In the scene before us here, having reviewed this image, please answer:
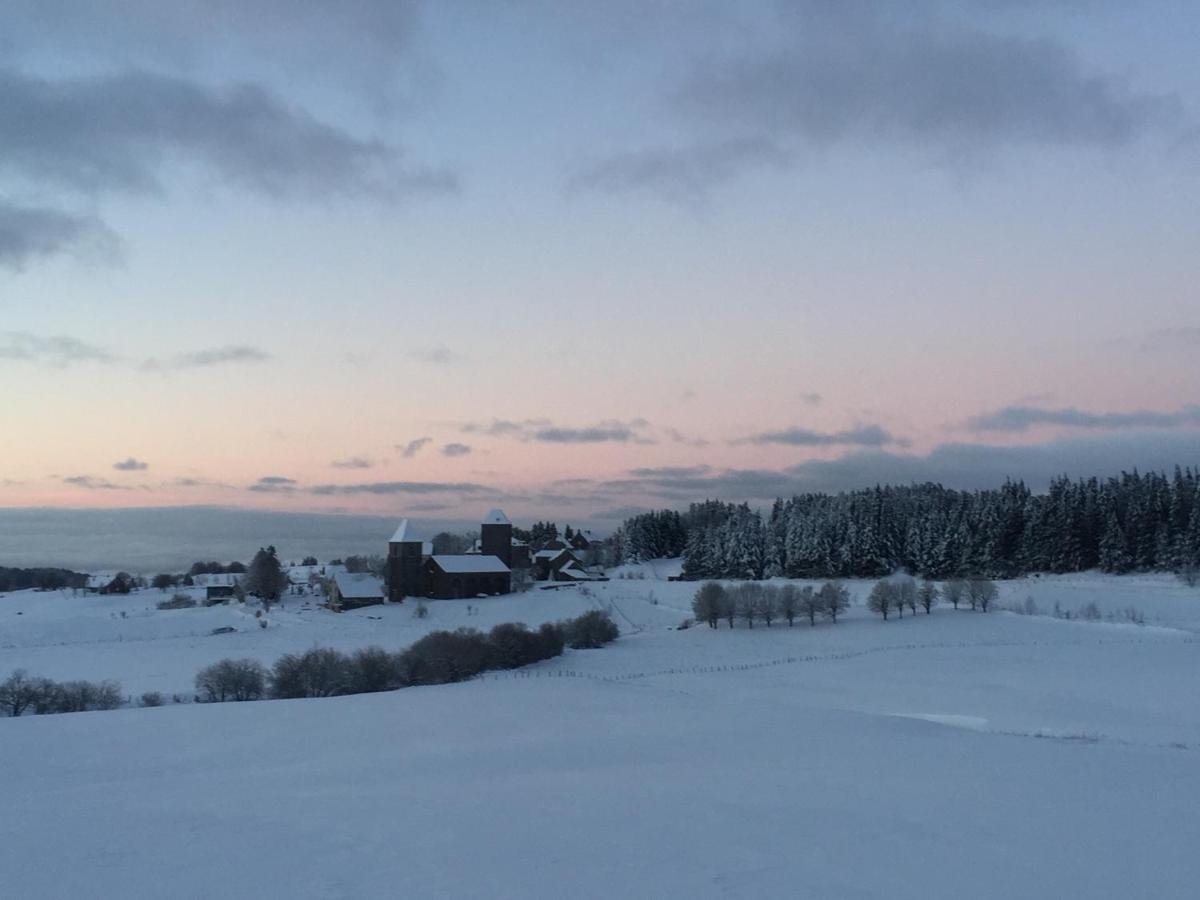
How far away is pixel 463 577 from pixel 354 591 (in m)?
11.9

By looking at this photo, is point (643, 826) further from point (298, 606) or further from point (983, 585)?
point (298, 606)

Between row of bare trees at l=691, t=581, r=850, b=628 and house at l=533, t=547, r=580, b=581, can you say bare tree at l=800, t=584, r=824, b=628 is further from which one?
house at l=533, t=547, r=580, b=581

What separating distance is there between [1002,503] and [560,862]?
3647 inches

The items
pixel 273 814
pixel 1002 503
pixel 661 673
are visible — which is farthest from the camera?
pixel 1002 503

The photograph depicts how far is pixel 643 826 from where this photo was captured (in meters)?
18.0

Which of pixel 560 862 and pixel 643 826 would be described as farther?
pixel 643 826

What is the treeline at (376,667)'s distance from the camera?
44.7 metres

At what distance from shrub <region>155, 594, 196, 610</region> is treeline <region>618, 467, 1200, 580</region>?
199ft

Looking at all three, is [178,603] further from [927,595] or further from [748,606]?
[927,595]

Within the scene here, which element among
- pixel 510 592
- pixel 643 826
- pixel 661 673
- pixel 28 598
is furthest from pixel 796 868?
pixel 28 598

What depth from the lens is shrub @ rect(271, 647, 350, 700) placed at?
150 ft

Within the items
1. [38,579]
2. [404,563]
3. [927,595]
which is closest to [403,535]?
[404,563]

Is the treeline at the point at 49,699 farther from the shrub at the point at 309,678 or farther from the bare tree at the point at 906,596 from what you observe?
the bare tree at the point at 906,596

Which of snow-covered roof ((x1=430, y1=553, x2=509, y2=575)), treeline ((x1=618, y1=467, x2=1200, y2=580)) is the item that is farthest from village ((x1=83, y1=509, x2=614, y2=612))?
treeline ((x1=618, y1=467, x2=1200, y2=580))
